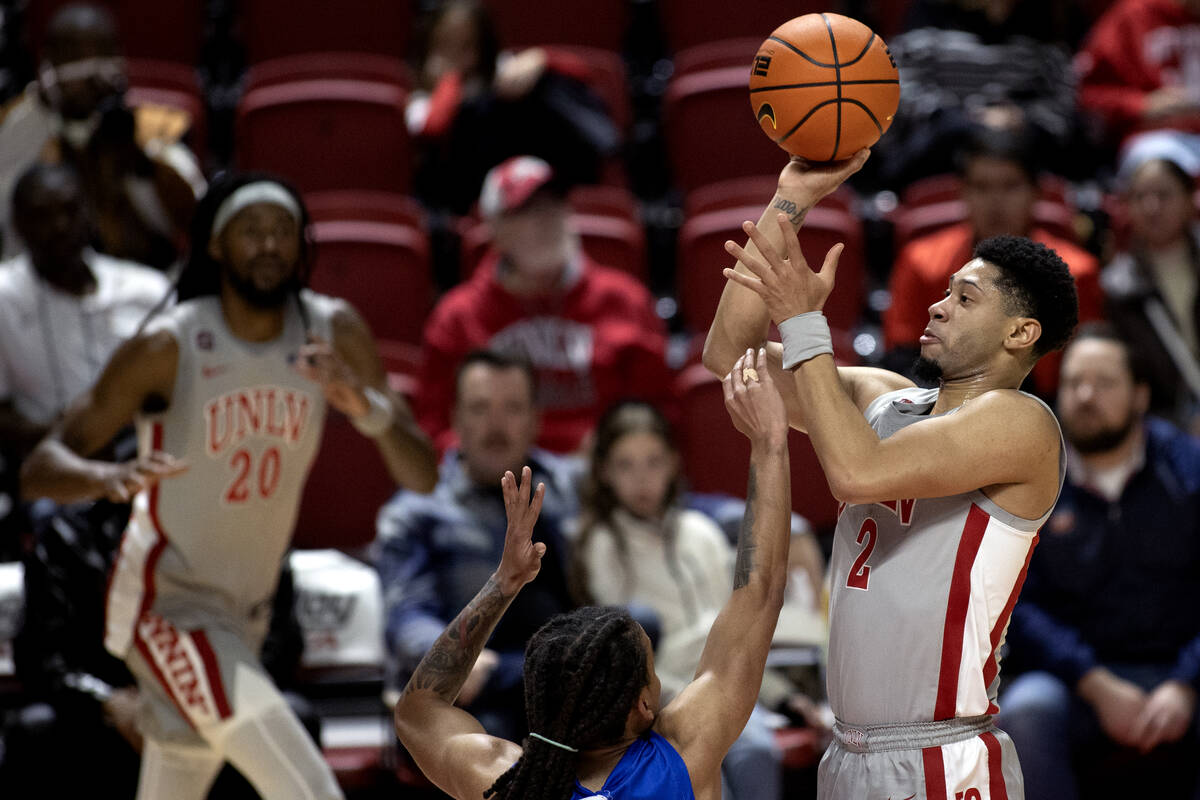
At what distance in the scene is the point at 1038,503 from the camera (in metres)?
2.91

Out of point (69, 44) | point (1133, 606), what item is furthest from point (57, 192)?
point (1133, 606)

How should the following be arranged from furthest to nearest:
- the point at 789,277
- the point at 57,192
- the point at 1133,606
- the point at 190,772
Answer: the point at 57,192 → the point at 1133,606 → the point at 190,772 → the point at 789,277

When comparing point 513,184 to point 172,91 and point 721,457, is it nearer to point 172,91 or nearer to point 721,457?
point 721,457

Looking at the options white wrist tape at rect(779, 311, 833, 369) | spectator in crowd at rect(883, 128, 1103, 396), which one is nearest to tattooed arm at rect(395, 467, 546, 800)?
white wrist tape at rect(779, 311, 833, 369)

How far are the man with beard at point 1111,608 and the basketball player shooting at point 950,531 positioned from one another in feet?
6.32

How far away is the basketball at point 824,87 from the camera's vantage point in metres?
3.13

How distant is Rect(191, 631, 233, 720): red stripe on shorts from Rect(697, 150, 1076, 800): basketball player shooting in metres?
1.68

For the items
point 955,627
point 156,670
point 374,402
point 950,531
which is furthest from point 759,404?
point 156,670

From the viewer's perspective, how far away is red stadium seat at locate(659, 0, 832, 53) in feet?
24.8

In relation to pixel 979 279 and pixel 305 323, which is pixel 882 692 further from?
pixel 305 323

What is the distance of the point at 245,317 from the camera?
171 inches

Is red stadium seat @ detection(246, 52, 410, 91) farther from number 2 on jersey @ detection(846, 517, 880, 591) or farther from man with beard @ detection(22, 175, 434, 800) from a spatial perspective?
number 2 on jersey @ detection(846, 517, 880, 591)

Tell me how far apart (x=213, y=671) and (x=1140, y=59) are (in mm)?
5195

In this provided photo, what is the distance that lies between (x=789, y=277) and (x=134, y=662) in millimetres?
2273
